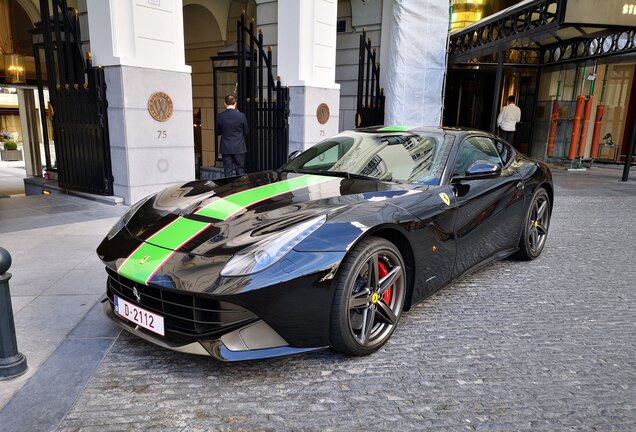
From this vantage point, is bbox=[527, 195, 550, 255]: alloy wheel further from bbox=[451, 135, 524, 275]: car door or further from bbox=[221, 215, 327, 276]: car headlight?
bbox=[221, 215, 327, 276]: car headlight

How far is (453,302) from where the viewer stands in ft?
12.0

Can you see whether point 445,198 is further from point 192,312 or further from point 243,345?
point 192,312

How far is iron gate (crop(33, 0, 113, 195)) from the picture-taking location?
22.6ft

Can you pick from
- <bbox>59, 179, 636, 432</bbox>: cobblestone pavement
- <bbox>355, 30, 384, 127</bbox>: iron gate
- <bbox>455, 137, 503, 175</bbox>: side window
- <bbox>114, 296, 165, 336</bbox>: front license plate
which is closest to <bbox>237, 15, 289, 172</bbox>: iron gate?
<bbox>355, 30, 384, 127</bbox>: iron gate

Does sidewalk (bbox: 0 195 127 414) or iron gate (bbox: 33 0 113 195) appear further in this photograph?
iron gate (bbox: 33 0 113 195)

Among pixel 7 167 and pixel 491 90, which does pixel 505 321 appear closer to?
pixel 491 90

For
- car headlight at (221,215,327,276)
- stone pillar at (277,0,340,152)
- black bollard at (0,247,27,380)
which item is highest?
stone pillar at (277,0,340,152)

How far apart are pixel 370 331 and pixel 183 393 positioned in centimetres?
110

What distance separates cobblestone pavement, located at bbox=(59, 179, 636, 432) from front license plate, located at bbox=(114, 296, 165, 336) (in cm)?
25

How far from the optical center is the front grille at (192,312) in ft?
7.64

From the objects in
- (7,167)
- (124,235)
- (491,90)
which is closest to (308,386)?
(124,235)

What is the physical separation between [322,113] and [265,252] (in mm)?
7731

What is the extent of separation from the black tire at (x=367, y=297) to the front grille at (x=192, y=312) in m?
0.51

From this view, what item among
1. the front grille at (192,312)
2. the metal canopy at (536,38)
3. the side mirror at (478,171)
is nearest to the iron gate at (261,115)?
the metal canopy at (536,38)
